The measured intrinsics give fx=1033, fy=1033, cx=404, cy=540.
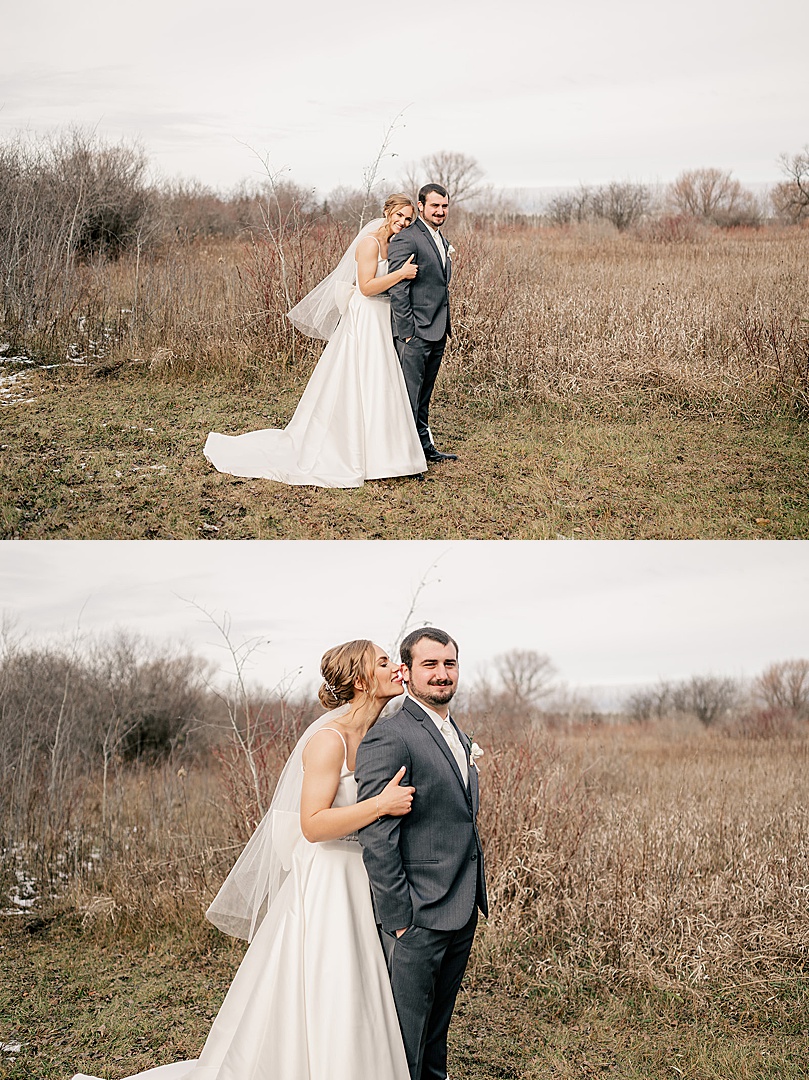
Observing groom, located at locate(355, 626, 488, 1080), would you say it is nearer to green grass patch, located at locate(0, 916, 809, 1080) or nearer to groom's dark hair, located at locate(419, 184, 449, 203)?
green grass patch, located at locate(0, 916, 809, 1080)

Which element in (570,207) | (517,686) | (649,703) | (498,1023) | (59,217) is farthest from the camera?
(570,207)

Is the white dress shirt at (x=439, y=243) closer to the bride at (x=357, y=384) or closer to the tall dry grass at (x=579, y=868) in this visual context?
the bride at (x=357, y=384)

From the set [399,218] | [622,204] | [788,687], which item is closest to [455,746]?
[399,218]

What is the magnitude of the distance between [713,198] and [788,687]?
8848mm

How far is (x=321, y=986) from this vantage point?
11.8ft

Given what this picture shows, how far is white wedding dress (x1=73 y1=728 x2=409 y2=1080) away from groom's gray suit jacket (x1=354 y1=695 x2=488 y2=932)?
0.55 ft

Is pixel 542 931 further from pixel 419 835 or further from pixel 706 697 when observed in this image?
pixel 706 697

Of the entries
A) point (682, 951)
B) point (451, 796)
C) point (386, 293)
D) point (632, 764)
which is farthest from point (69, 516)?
point (632, 764)

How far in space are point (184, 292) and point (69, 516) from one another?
3.91m

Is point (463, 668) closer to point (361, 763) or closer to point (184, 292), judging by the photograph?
point (184, 292)

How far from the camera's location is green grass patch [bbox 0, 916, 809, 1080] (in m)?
4.83

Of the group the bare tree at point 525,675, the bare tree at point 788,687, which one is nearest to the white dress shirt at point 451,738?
the bare tree at point 525,675

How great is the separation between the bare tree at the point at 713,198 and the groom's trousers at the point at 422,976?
607 inches

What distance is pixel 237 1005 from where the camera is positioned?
3930mm
